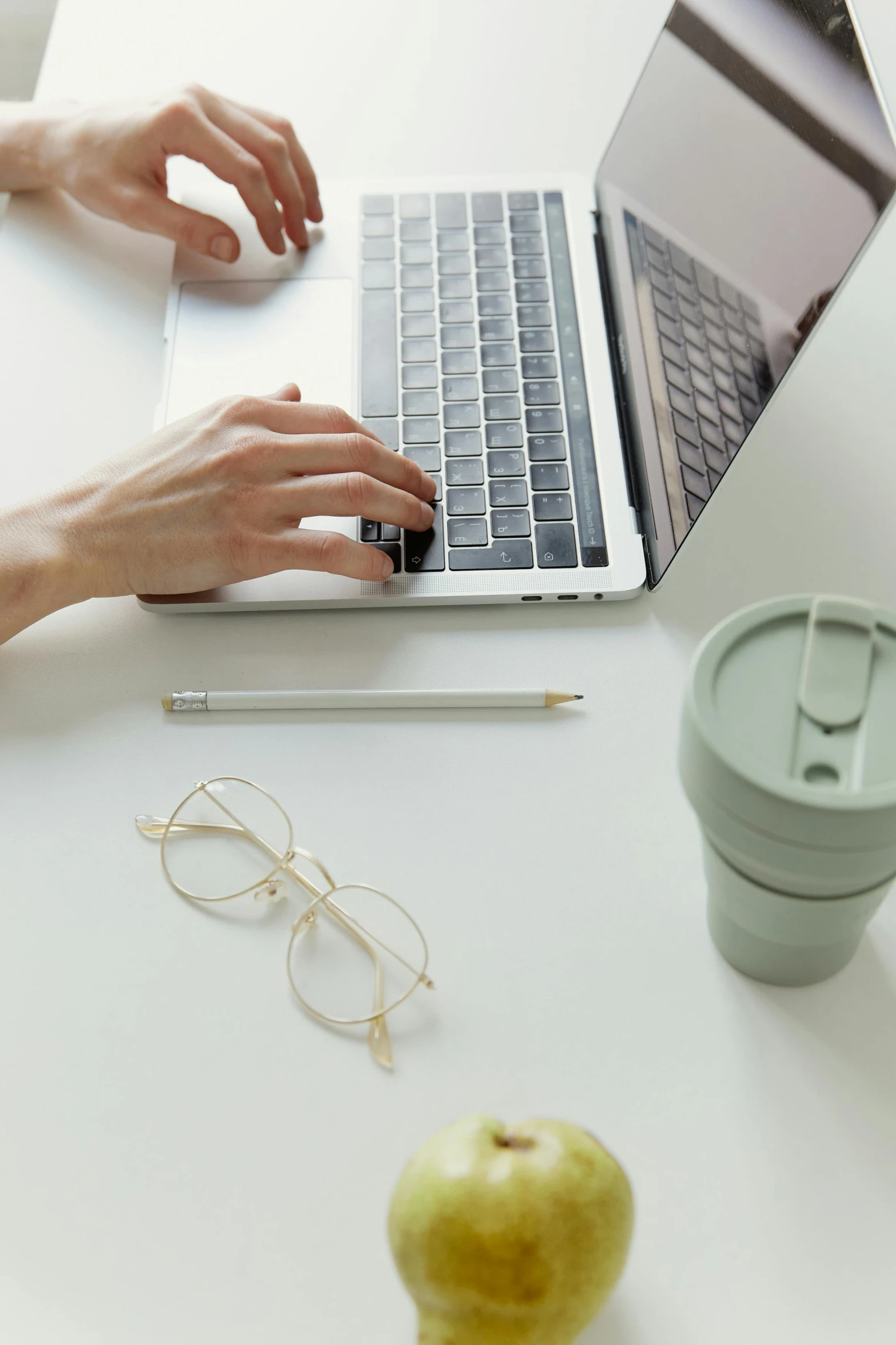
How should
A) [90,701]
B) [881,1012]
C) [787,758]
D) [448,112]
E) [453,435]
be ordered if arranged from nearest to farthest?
1. [787,758]
2. [881,1012]
3. [90,701]
4. [453,435]
5. [448,112]

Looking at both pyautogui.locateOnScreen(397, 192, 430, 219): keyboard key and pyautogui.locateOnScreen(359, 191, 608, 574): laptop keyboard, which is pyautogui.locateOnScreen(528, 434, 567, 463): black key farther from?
pyautogui.locateOnScreen(397, 192, 430, 219): keyboard key

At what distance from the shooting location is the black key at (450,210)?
90 cm

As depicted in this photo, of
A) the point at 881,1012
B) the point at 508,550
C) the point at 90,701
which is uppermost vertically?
the point at 508,550

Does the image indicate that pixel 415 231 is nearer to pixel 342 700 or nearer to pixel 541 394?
pixel 541 394

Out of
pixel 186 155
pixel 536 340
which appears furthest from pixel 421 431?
pixel 186 155

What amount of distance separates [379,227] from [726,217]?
0.33 m

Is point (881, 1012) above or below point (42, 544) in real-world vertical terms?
below

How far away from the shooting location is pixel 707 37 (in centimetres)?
74

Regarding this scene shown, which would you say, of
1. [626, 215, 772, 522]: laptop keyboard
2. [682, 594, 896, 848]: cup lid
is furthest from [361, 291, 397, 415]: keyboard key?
[682, 594, 896, 848]: cup lid

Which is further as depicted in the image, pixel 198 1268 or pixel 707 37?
pixel 707 37

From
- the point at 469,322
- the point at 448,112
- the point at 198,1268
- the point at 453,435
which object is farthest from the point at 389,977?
the point at 448,112

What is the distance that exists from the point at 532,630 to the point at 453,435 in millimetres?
180

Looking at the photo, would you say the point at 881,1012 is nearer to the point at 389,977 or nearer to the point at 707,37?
the point at 389,977

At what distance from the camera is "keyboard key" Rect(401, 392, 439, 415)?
78 cm
